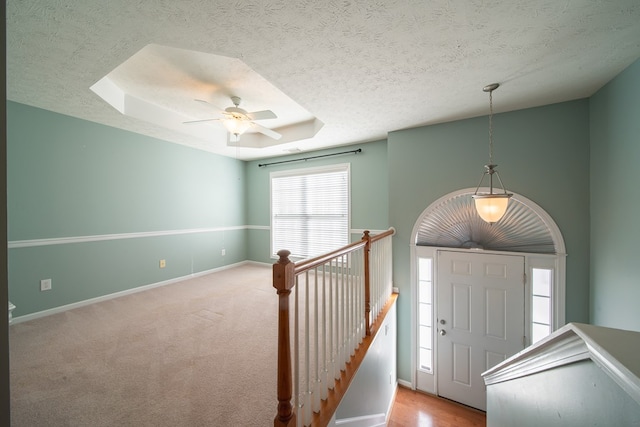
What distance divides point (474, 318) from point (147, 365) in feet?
11.2

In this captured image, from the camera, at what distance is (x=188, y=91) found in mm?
2695

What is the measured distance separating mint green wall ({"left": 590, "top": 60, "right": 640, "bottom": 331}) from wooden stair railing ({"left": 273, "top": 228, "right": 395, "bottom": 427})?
6.24ft

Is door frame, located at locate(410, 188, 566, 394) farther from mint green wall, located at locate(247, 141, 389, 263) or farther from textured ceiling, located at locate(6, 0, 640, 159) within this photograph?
textured ceiling, located at locate(6, 0, 640, 159)

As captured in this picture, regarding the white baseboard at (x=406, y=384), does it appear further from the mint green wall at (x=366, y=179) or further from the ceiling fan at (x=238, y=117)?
the ceiling fan at (x=238, y=117)

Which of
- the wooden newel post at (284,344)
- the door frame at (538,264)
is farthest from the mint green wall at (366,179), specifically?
the wooden newel post at (284,344)

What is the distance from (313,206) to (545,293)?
137 inches

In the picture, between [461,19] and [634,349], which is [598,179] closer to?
[461,19]

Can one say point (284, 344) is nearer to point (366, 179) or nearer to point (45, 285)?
point (366, 179)

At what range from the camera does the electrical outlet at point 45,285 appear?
2697 mm

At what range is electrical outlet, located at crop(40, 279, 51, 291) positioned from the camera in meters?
2.70

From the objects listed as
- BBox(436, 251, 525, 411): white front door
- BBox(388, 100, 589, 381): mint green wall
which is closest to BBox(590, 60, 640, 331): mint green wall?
BBox(388, 100, 589, 381): mint green wall

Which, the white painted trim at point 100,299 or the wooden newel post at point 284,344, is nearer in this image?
the wooden newel post at point 284,344

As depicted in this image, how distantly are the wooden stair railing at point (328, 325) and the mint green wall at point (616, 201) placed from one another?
1902mm

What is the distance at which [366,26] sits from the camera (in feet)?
4.57
